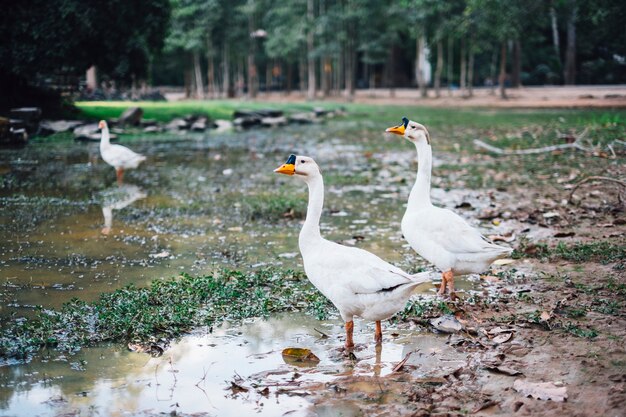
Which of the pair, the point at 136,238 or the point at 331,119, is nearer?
the point at 136,238

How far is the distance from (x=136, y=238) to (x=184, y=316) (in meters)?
3.36

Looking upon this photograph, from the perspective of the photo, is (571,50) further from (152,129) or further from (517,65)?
(517,65)

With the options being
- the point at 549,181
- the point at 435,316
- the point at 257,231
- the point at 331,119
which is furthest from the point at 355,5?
the point at 435,316

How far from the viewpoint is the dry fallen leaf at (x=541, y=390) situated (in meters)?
4.05

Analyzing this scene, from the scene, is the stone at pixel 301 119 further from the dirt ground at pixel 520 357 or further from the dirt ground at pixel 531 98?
the dirt ground at pixel 520 357

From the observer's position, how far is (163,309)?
576 centimetres

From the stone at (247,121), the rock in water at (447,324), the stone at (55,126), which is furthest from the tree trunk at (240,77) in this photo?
the rock in water at (447,324)

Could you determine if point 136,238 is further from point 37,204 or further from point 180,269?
point 37,204

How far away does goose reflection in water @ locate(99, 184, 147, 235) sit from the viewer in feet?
33.8

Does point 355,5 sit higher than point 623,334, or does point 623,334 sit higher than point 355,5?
point 355,5


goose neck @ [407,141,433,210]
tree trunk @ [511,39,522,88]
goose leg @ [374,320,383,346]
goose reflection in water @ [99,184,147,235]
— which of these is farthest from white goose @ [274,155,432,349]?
tree trunk @ [511,39,522,88]

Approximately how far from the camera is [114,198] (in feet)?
38.6

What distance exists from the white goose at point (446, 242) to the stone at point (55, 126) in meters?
18.8

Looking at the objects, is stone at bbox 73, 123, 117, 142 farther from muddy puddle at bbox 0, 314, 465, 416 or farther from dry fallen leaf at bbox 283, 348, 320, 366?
dry fallen leaf at bbox 283, 348, 320, 366
